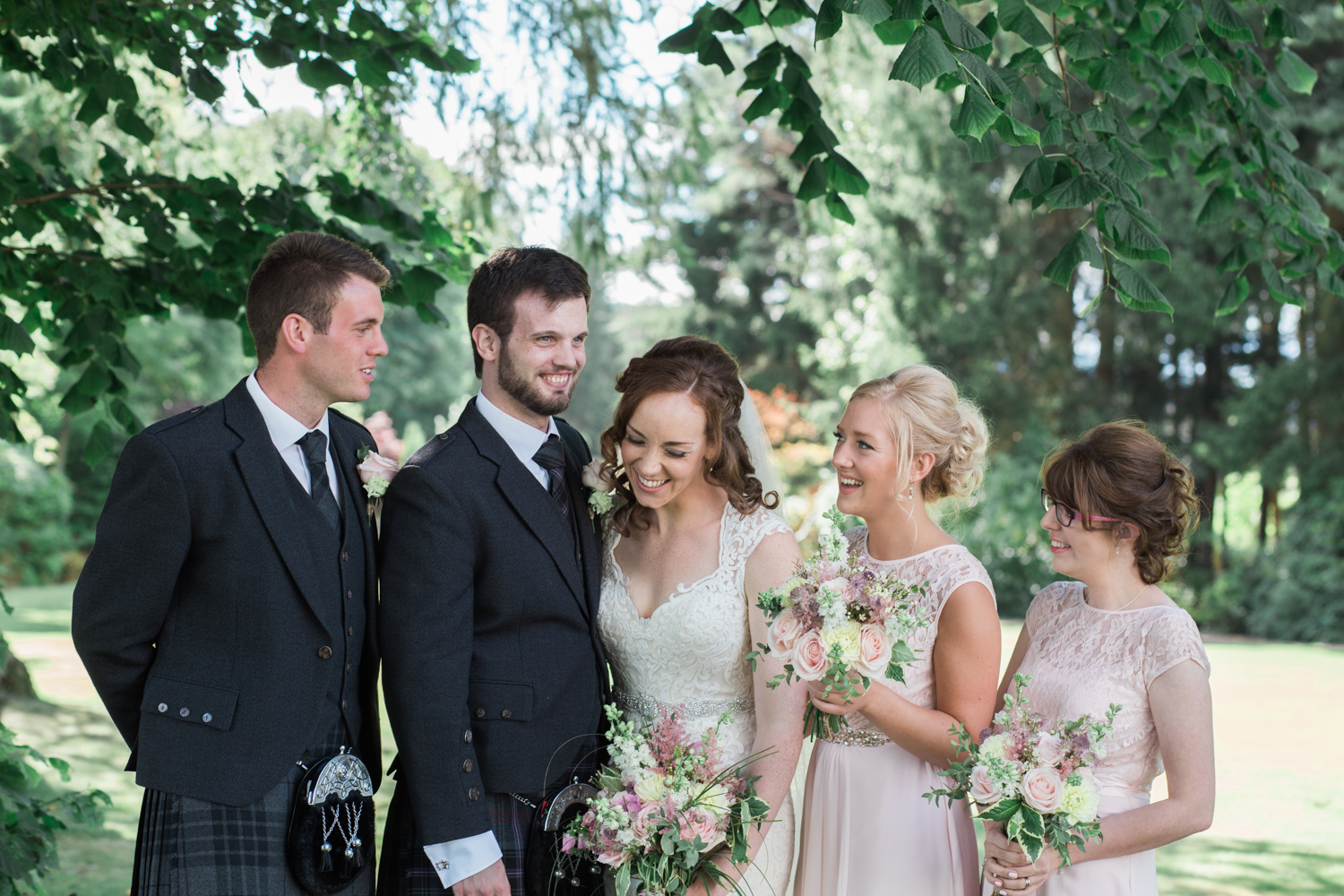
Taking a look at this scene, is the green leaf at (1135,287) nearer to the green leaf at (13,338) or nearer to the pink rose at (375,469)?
the pink rose at (375,469)

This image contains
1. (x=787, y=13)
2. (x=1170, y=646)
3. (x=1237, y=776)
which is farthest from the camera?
(x=1237, y=776)

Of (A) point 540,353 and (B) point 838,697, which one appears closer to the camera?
(B) point 838,697

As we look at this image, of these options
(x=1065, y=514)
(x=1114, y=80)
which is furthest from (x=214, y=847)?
(x=1114, y=80)

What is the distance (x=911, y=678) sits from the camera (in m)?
3.12

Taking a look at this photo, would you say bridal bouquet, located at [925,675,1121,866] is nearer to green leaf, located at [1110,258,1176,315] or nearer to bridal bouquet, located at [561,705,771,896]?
bridal bouquet, located at [561,705,771,896]

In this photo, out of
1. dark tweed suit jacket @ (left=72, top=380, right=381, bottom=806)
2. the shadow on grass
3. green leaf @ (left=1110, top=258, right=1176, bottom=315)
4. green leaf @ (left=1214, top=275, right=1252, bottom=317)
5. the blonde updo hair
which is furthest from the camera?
the shadow on grass

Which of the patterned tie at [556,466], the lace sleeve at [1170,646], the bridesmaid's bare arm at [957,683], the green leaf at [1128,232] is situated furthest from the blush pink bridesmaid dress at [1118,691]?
the patterned tie at [556,466]

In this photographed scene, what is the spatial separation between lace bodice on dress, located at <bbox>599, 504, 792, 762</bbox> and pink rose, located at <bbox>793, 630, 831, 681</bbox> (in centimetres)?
49

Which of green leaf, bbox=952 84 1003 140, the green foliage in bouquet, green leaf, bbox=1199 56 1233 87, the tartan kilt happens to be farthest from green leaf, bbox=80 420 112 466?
green leaf, bbox=1199 56 1233 87

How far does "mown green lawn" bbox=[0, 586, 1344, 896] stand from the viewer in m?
6.38

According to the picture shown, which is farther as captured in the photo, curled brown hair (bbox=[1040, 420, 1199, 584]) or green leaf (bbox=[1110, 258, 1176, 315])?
green leaf (bbox=[1110, 258, 1176, 315])

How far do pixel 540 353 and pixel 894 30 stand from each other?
1.28m

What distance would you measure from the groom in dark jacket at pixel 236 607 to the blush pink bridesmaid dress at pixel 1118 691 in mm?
1927

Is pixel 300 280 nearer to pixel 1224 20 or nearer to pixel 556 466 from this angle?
pixel 556 466
